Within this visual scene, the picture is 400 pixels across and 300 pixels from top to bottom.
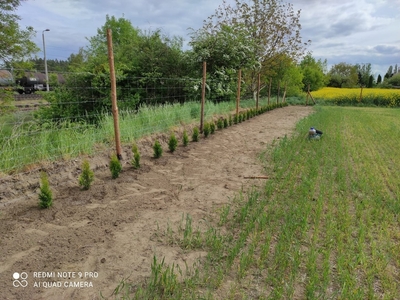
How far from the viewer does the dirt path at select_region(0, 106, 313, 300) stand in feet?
6.49

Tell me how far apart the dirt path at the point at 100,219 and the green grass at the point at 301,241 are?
24cm

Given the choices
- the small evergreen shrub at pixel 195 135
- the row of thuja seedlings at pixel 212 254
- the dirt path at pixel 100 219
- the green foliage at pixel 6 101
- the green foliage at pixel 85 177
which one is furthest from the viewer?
the small evergreen shrub at pixel 195 135

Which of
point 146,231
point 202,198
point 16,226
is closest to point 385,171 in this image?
point 202,198

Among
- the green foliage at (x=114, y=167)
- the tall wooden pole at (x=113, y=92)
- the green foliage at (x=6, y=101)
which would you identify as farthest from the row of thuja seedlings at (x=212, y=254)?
the green foliage at (x=6, y=101)

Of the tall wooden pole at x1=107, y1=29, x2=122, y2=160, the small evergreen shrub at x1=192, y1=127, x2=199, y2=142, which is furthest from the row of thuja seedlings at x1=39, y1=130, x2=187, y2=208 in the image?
the small evergreen shrub at x1=192, y1=127, x2=199, y2=142

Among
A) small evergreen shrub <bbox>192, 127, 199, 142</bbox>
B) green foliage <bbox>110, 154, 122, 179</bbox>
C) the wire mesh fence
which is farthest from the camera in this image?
small evergreen shrub <bbox>192, 127, 199, 142</bbox>

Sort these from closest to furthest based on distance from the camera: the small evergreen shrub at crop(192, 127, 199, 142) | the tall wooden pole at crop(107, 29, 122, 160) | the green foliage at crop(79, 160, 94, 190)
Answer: the green foliage at crop(79, 160, 94, 190), the tall wooden pole at crop(107, 29, 122, 160), the small evergreen shrub at crop(192, 127, 199, 142)

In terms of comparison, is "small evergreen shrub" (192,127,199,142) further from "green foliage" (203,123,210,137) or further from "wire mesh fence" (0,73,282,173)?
"wire mesh fence" (0,73,282,173)

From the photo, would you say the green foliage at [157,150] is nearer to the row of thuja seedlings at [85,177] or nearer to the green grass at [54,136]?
the row of thuja seedlings at [85,177]

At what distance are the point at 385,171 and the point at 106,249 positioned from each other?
4560 mm

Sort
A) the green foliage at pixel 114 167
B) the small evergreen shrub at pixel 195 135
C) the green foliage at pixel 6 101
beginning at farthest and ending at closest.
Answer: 1. the small evergreen shrub at pixel 195 135
2. the green foliage at pixel 6 101
3. the green foliage at pixel 114 167

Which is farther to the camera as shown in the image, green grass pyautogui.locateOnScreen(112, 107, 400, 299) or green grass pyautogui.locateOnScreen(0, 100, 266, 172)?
green grass pyautogui.locateOnScreen(0, 100, 266, 172)

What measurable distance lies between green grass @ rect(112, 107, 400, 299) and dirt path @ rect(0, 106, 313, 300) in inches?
9.4

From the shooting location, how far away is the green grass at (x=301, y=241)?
189 cm
